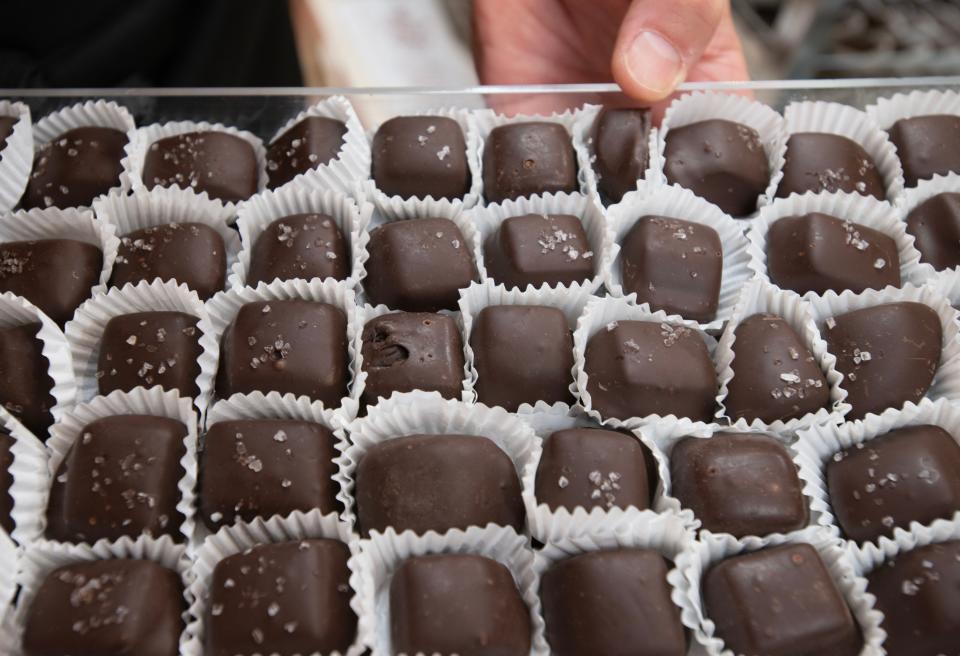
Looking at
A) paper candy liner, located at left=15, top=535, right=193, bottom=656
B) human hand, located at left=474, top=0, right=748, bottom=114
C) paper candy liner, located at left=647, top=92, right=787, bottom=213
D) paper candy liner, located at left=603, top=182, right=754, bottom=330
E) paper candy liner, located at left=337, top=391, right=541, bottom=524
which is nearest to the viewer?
paper candy liner, located at left=15, top=535, right=193, bottom=656

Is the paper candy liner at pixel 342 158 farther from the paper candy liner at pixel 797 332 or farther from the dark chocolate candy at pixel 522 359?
the paper candy liner at pixel 797 332

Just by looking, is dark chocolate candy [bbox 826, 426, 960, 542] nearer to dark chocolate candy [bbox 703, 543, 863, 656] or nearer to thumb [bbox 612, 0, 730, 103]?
Answer: dark chocolate candy [bbox 703, 543, 863, 656]

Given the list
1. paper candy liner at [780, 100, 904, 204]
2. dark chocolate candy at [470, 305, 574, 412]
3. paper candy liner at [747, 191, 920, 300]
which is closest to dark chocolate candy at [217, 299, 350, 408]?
dark chocolate candy at [470, 305, 574, 412]

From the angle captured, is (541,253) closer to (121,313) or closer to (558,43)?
(121,313)

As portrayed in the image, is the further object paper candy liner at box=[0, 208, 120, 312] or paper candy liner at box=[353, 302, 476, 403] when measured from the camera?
paper candy liner at box=[0, 208, 120, 312]

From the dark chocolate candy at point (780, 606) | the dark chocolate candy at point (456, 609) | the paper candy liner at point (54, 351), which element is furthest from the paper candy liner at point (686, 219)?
the paper candy liner at point (54, 351)

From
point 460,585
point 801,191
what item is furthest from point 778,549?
point 801,191
